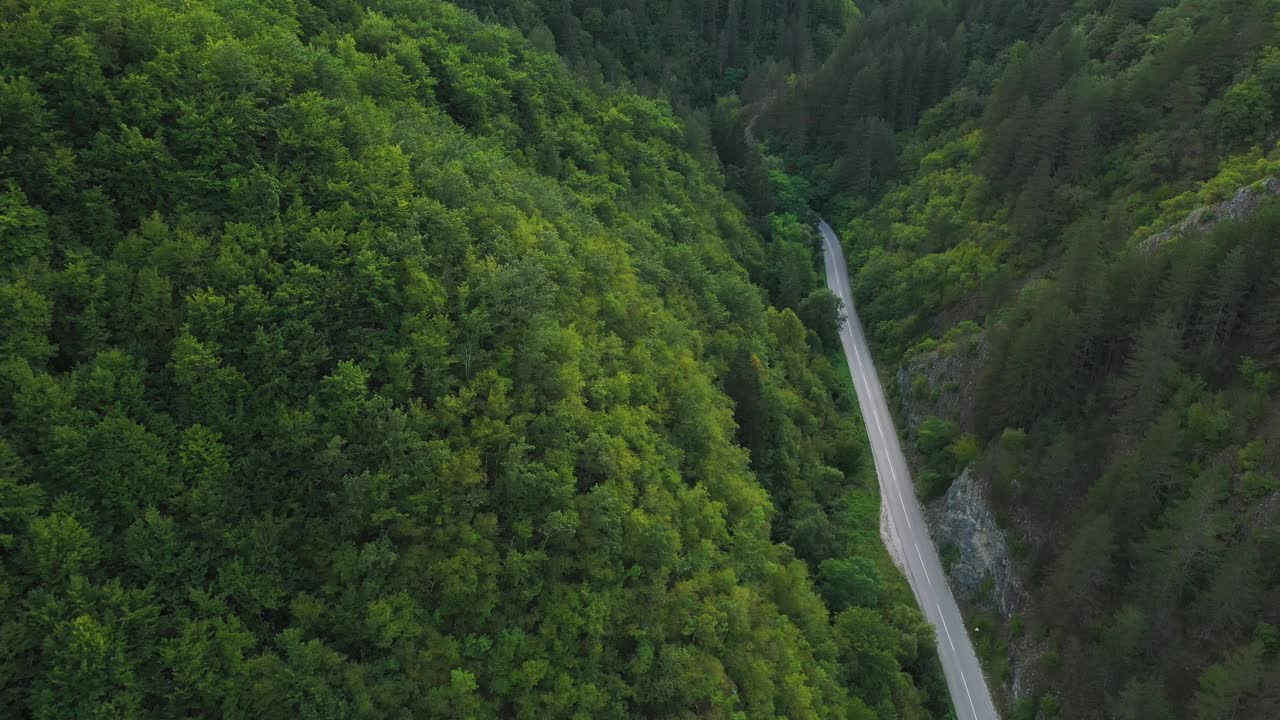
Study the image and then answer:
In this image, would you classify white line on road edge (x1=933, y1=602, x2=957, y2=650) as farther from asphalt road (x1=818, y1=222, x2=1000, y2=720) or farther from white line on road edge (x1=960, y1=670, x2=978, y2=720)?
white line on road edge (x1=960, y1=670, x2=978, y2=720)

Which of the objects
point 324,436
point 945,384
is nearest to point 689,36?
point 945,384

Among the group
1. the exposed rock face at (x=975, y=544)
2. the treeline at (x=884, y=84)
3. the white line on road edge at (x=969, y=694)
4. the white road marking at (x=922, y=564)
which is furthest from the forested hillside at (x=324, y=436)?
the treeline at (x=884, y=84)

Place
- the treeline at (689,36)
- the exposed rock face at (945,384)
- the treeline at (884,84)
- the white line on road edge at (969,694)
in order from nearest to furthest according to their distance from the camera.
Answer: the white line on road edge at (969,694)
the exposed rock face at (945,384)
the treeline at (884,84)
the treeline at (689,36)

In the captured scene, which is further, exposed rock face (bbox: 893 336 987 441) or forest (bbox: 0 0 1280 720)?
exposed rock face (bbox: 893 336 987 441)

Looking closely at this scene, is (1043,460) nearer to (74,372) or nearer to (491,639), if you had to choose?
(491,639)

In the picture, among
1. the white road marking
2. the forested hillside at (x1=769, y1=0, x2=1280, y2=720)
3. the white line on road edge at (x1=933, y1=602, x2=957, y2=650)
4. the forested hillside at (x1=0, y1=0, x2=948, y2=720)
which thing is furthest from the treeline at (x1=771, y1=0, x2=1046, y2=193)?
the forested hillside at (x1=0, y1=0, x2=948, y2=720)

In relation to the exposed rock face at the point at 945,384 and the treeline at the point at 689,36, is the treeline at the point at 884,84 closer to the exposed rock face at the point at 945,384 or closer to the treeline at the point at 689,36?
the treeline at the point at 689,36

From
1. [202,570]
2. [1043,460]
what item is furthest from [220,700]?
A: [1043,460]
